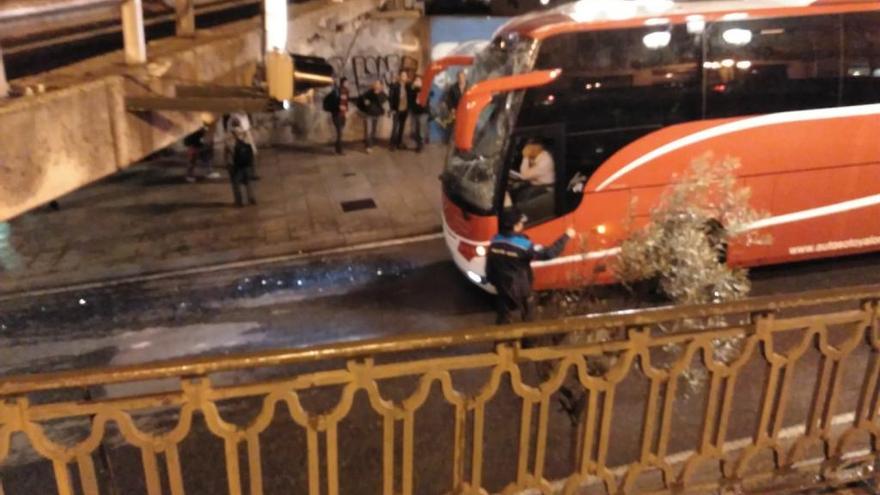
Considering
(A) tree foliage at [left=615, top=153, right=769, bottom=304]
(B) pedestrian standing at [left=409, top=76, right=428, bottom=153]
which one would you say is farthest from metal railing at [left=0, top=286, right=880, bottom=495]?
Answer: (B) pedestrian standing at [left=409, top=76, right=428, bottom=153]

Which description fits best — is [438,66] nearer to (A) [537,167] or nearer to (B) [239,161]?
(A) [537,167]

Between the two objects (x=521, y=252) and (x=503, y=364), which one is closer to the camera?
(x=503, y=364)

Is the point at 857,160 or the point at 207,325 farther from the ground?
the point at 857,160

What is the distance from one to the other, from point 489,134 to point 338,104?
863 centimetres

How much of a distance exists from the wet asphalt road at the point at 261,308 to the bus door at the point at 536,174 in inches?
52.8

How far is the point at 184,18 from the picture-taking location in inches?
321

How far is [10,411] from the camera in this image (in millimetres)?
2719

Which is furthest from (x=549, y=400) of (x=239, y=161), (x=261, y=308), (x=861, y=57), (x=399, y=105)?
(x=399, y=105)

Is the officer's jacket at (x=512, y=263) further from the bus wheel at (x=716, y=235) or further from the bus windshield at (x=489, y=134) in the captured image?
the bus wheel at (x=716, y=235)

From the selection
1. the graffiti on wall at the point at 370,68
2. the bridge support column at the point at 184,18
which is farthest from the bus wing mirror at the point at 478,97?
the graffiti on wall at the point at 370,68

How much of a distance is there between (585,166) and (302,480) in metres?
4.50

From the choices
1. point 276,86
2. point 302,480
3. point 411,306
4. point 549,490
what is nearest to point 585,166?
point 411,306

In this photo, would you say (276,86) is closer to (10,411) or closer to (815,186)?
(10,411)

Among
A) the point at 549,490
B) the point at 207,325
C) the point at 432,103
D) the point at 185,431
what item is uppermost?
the point at 185,431
